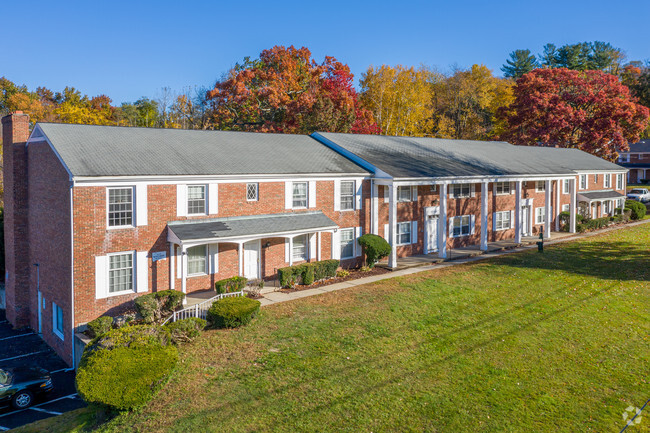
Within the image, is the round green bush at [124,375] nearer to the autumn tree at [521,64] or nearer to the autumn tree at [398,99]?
the autumn tree at [398,99]

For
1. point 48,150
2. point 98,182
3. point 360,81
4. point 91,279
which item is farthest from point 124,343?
point 360,81

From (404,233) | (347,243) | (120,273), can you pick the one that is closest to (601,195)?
(404,233)

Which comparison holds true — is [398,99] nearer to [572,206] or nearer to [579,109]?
[579,109]

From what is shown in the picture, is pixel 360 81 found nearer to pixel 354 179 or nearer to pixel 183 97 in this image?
pixel 183 97

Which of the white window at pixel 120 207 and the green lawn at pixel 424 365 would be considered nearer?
the green lawn at pixel 424 365

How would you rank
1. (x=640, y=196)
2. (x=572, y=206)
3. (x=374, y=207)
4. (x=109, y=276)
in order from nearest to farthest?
(x=109, y=276), (x=374, y=207), (x=572, y=206), (x=640, y=196)

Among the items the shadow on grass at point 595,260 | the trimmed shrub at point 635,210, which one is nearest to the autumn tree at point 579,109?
the trimmed shrub at point 635,210

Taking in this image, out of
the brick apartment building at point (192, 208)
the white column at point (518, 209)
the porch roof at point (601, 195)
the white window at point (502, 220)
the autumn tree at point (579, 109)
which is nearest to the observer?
the brick apartment building at point (192, 208)

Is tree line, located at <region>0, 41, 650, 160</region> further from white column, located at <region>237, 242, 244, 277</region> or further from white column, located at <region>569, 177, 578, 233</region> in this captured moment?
white column, located at <region>237, 242, 244, 277</region>

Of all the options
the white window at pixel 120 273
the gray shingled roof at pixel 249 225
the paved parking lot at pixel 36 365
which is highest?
the gray shingled roof at pixel 249 225
